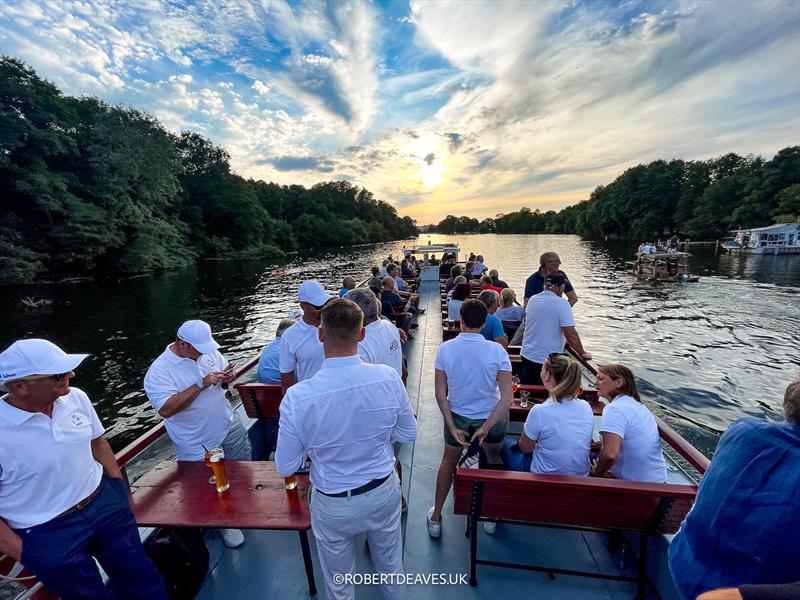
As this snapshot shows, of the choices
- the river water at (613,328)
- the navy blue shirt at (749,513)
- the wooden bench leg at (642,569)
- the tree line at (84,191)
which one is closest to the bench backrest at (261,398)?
the wooden bench leg at (642,569)

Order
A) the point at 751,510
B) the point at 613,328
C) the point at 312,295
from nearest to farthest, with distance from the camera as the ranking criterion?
the point at 751,510
the point at 312,295
the point at 613,328

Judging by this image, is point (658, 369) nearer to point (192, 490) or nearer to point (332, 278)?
point (192, 490)

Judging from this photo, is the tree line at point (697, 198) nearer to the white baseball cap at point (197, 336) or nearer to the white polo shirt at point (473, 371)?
the white polo shirt at point (473, 371)

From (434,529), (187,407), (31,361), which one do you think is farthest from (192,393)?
(434,529)

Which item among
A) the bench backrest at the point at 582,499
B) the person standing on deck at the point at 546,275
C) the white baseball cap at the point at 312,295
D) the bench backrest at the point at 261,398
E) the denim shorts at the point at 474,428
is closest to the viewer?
the bench backrest at the point at 582,499

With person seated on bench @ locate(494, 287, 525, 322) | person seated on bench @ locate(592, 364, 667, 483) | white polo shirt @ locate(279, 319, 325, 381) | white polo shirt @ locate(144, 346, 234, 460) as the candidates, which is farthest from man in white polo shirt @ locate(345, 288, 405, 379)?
person seated on bench @ locate(494, 287, 525, 322)

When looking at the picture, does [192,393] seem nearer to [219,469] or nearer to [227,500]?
[219,469]

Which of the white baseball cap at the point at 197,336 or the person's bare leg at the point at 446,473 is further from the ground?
the white baseball cap at the point at 197,336

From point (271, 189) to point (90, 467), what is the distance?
258ft

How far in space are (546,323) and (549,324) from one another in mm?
36

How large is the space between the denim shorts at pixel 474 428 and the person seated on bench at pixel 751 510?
65.1 inches

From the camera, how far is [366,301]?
10.6 feet

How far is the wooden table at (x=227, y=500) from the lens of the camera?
2184 mm

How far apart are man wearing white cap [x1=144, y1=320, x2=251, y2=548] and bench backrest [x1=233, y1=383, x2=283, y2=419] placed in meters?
0.72
